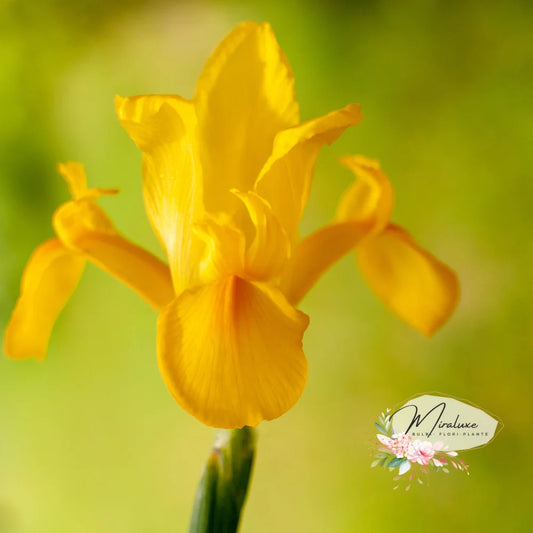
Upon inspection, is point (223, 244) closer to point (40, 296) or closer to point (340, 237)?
point (340, 237)

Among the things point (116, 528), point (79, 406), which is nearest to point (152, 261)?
point (79, 406)

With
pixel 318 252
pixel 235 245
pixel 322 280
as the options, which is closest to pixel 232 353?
pixel 235 245

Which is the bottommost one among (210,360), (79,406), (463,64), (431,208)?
(79,406)

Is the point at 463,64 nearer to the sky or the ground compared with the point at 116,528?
nearer to the sky

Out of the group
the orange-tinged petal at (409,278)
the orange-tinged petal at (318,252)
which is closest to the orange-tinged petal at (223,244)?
the orange-tinged petal at (318,252)

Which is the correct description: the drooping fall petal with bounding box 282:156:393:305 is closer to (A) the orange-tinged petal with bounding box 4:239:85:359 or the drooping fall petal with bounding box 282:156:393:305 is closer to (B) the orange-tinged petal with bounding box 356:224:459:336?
(B) the orange-tinged petal with bounding box 356:224:459:336

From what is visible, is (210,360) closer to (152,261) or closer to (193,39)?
(152,261)
